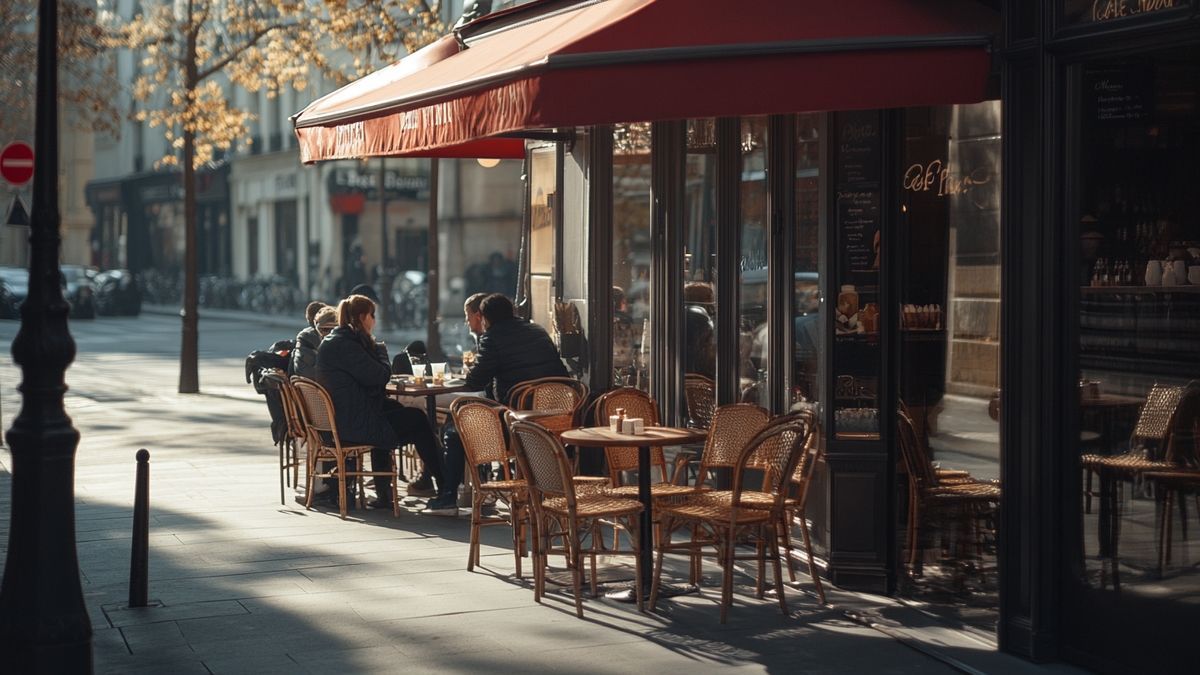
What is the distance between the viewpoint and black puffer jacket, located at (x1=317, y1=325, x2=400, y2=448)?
10.6 metres

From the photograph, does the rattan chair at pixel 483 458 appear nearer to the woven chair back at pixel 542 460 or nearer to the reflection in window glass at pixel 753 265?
the woven chair back at pixel 542 460

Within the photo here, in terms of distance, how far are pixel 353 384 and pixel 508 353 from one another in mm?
1104

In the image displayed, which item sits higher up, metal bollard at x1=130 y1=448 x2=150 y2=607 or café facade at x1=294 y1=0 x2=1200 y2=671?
café facade at x1=294 y1=0 x2=1200 y2=671

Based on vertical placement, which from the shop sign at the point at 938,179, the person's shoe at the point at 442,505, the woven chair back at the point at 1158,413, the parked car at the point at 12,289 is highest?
Answer: the shop sign at the point at 938,179

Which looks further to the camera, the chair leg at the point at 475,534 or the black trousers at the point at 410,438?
the black trousers at the point at 410,438

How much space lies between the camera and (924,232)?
7844 mm

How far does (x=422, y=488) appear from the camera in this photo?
11.6 meters

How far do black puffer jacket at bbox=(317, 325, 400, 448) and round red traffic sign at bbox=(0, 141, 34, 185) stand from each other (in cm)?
611

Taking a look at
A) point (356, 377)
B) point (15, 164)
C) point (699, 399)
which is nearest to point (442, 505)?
point (356, 377)

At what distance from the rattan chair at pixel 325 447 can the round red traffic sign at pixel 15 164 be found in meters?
6.02

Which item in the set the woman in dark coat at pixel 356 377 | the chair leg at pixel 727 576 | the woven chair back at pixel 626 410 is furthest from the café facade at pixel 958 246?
the woman in dark coat at pixel 356 377

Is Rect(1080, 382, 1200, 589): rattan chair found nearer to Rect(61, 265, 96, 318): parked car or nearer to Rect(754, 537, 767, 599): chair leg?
Rect(754, 537, 767, 599): chair leg

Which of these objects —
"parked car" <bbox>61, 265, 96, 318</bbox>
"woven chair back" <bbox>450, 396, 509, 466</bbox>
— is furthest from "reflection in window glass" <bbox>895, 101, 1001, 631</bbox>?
"parked car" <bbox>61, 265, 96, 318</bbox>

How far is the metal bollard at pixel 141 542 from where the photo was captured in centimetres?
746
